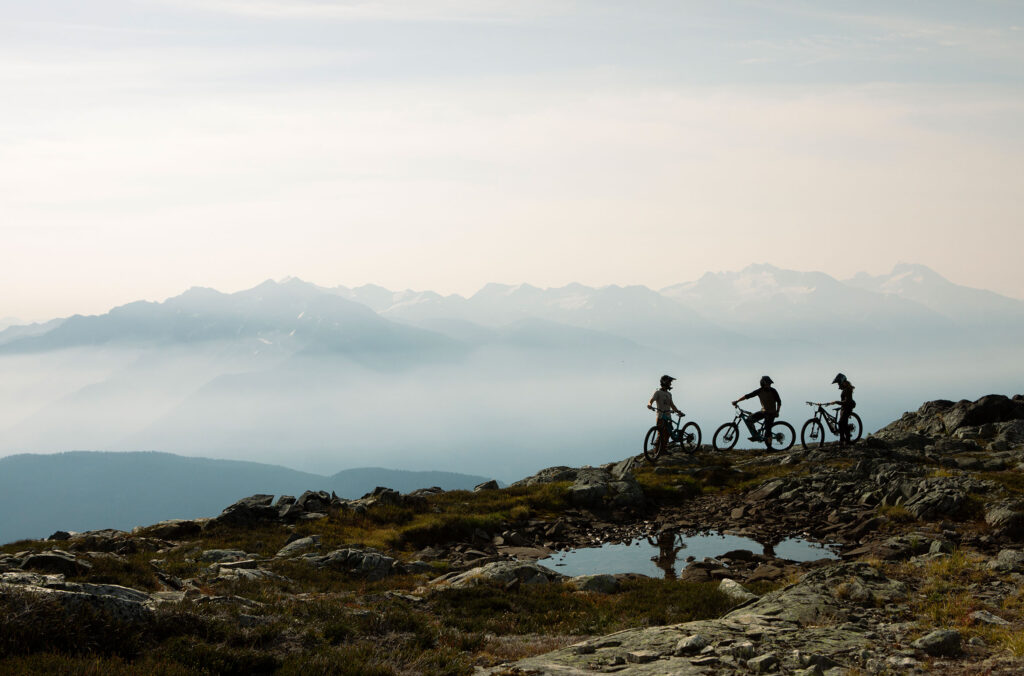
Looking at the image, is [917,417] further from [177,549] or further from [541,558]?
[177,549]

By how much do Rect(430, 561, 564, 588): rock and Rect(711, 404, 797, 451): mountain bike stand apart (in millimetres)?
17583

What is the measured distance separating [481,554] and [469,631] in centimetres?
954

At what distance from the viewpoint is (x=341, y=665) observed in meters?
11.2

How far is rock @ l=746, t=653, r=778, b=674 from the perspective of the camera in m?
11.0

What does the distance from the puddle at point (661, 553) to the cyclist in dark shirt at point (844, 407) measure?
1164 centimetres

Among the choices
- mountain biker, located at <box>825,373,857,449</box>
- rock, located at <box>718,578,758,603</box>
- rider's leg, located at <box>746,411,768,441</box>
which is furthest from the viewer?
rider's leg, located at <box>746,411,768,441</box>

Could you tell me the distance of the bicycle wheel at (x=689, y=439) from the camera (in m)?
35.8

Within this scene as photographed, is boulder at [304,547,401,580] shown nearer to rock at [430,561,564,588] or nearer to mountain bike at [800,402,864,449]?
rock at [430,561,564,588]

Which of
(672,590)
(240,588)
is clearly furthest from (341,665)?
(672,590)

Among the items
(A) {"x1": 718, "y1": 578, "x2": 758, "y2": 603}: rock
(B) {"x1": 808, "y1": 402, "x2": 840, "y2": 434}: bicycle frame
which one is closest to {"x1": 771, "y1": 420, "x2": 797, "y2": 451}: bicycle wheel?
(B) {"x1": 808, "y1": 402, "x2": 840, "y2": 434}: bicycle frame

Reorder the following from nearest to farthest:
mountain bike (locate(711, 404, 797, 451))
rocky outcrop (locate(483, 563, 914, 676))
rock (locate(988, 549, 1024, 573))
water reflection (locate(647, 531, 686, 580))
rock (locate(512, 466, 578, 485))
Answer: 1. rocky outcrop (locate(483, 563, 914, 676))
2. rock (locate(988, 549, 1024, 573))
3. water reflection (locate(647, 531, 686, 580))
4. mountain bike (locate(711, 404, 797, 451))
5. rock (locate(512, 466, 578, 485))

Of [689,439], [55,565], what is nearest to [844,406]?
[689,439]

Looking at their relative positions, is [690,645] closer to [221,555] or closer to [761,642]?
[761,642]

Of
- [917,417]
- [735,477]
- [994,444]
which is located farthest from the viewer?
[917,417]
